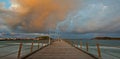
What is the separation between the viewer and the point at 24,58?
35.1 ft

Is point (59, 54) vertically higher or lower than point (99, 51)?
lower

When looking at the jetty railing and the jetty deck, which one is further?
the jetty deck

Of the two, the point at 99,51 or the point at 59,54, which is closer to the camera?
the point at 99,51

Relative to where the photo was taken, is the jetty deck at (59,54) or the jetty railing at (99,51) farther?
the jetty deck at (59,54)
